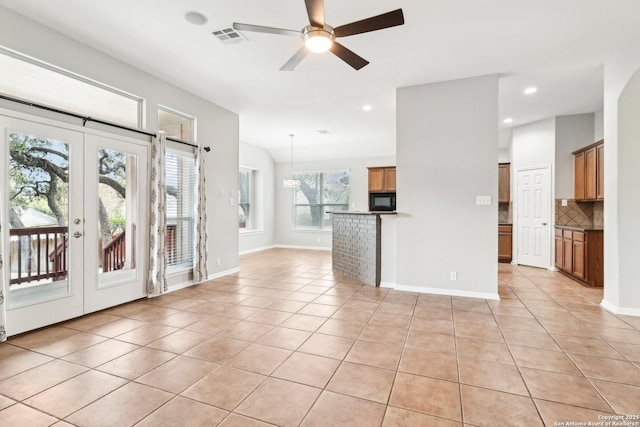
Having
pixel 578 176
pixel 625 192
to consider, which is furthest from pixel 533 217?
pixel 625 192

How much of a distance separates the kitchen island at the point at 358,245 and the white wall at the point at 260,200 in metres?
3.52

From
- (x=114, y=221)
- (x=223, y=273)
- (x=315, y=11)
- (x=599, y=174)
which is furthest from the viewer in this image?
(x=223, y=273)

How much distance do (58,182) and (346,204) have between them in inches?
277

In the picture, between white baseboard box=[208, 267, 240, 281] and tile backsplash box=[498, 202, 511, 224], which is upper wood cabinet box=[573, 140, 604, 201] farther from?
white baseboard box=[208, 267, 240, 281]

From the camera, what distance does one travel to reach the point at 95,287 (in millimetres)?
3535

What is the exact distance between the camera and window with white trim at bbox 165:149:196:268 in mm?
4566

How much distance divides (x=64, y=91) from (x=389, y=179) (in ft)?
21.9

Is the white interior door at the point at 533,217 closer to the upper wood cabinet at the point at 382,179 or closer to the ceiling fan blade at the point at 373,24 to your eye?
the upper wood cabinet at the point at 382,179

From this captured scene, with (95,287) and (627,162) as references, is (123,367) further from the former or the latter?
(627,162)

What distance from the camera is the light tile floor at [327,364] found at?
1805 mm

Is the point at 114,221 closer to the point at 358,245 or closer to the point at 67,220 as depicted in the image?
the point at 67,220

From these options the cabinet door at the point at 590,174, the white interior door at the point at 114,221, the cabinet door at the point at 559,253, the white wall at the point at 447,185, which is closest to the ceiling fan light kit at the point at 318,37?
the white wall at the point at 447,185

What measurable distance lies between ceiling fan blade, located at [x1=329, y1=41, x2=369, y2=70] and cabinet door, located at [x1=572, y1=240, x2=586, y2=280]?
4683mm

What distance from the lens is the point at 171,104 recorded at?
4.46 metres
